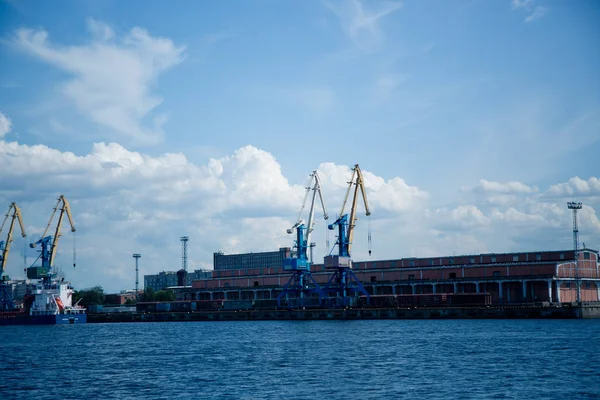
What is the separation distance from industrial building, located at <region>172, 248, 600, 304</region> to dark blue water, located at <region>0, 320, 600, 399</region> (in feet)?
121

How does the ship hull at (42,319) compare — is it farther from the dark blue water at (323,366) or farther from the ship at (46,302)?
the dark blue water at (323,366)

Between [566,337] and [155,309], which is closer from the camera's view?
[566,337]

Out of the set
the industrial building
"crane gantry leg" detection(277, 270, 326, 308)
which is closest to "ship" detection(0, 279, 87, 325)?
"crane gantry leg" detection(277, 270, 326, 308)

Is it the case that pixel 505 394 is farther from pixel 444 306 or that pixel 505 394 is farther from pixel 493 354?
pixel 444 306

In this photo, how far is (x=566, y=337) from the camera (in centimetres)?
8081

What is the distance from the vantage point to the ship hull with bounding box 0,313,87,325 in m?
153

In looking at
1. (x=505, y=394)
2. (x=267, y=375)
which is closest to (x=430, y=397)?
(x=505, y=394)

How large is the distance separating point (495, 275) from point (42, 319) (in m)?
93.6

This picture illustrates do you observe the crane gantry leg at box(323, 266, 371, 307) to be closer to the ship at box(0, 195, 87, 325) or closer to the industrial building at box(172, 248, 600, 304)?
the industrial building at box(172, 248, 600, 304)

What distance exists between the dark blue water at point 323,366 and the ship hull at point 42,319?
5906 cm

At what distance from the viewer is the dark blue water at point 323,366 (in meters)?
48.6

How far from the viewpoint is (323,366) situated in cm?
6078

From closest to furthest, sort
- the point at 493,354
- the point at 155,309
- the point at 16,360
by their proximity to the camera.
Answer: the point at 493,354 → the point at 16,360 → the point at 155,309

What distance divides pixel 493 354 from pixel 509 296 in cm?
7285
